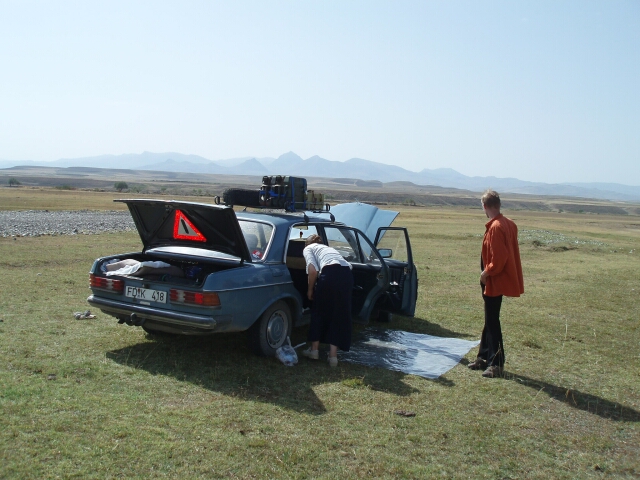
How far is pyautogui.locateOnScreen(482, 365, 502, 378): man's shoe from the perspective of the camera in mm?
6711

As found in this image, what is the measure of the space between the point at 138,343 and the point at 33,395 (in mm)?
2128

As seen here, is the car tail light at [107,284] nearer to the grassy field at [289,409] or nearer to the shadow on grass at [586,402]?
the grassy field at [289,409]

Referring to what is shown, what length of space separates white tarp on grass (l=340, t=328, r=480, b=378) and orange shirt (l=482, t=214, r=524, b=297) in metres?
1.13

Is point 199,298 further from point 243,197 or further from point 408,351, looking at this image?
point 408,351

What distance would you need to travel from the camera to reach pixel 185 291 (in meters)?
6.21

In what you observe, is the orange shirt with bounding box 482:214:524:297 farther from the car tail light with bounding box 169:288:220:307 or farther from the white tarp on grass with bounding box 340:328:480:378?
the car tail light with bounding box 169:288:220:307

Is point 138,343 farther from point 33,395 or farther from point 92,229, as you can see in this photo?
point 92,229

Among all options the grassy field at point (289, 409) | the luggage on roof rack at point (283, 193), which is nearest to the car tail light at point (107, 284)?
the grassy field at point (289, 409)

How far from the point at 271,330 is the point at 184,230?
63.4 inches

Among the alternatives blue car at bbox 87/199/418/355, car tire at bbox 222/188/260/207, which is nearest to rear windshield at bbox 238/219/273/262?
blue car at bbox 87/199/418/355

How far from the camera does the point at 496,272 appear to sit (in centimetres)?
661

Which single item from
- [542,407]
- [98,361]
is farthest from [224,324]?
[542,407]

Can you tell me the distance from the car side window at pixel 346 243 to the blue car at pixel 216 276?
176 mm

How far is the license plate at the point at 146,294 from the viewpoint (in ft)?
20.9
